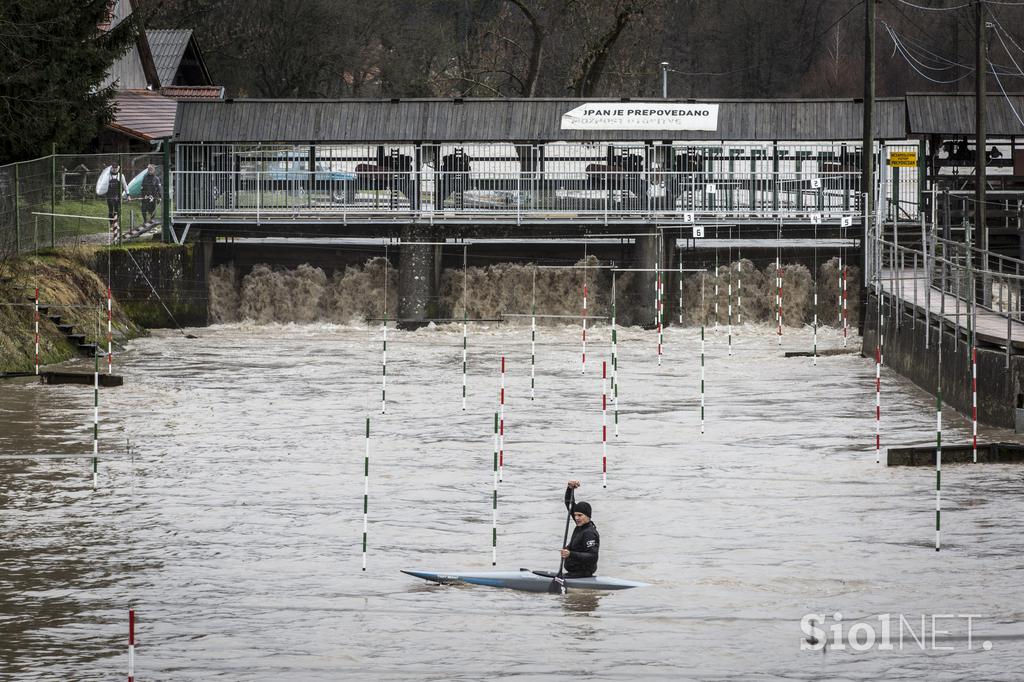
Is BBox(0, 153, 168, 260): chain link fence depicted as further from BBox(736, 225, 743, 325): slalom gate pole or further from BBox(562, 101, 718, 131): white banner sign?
BBox(736, 225, 743, 325): slalom gate pole

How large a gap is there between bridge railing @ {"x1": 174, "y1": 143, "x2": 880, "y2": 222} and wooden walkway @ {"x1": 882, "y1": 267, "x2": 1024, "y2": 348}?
699cm

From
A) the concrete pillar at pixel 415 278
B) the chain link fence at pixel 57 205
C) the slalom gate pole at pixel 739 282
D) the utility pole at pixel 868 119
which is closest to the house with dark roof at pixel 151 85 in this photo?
the chain link fence at pixel 57 205

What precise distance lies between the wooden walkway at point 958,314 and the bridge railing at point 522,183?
6988 millimetres

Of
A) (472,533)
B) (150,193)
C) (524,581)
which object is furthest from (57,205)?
(524,581)

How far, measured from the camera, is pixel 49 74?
140 ft

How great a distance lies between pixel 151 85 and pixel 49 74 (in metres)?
23.0

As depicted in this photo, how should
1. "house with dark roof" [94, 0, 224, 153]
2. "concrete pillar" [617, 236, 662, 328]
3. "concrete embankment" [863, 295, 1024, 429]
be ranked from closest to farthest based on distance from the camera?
"concrete embankment" [863, 295, 1024, 429] < "concrete pillar" [617, 236, 662, 328] < "house with dark roof" [94, 0, 224, 153]

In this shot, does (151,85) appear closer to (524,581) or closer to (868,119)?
(868,119)

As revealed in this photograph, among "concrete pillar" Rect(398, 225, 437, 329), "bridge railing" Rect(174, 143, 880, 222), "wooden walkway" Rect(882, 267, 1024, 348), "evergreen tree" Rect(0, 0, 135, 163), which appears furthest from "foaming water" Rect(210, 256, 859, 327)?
"wooden walkway" Rect(882, 267, 1024, 348)

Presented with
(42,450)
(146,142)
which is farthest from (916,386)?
(146,142)

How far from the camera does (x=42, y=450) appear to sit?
957 inches

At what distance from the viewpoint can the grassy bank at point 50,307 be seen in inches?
1329

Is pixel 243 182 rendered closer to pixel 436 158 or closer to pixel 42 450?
pixel 436 158

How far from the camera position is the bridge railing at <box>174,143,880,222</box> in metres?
46.2
